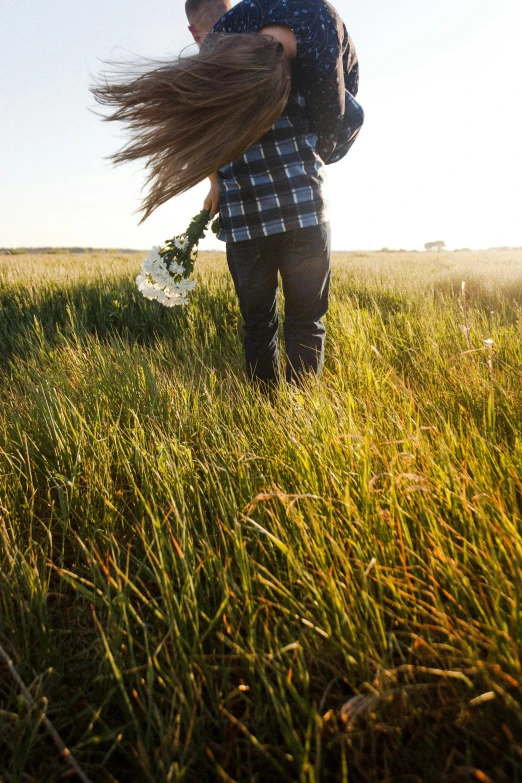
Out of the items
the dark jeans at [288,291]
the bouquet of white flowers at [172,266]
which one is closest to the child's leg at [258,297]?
the dark jeans at [288,291]

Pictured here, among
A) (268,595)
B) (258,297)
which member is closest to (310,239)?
(258,297)

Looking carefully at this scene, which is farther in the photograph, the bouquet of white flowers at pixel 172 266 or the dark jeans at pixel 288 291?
the bouquet of white flowers at pixel 172 266

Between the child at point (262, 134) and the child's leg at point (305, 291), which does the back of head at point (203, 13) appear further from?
the child's leg at point (305, 291)

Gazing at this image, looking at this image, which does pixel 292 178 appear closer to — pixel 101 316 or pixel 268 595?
pixel 268 595

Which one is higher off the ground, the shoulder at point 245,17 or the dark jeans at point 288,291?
the shoulder at point 245,17

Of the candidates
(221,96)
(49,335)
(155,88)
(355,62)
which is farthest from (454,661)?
(49,335)

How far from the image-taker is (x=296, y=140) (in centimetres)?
218

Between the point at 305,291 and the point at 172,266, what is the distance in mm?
907

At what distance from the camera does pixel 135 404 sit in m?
2.05

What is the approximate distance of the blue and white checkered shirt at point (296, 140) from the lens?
6.33ft

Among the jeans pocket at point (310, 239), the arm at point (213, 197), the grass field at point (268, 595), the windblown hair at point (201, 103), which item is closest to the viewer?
the grass field at point (268, 595)

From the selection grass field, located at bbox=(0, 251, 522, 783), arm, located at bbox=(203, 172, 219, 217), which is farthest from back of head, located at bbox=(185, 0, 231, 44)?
grass field, located at bbox=(0, 251, 522, 783)

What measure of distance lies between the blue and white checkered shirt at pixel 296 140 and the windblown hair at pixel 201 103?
15 cm

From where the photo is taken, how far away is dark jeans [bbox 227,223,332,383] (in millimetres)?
2301
